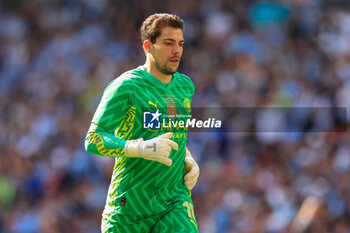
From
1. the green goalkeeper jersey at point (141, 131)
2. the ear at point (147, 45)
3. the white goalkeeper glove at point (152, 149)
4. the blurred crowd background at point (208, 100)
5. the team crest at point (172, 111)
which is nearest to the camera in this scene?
the white goalkeeper glove at point (152, 149)

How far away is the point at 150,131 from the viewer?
522 centimetres

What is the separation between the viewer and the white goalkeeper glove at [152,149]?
188 inches

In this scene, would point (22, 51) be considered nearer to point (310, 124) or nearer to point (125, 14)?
point (125, 14)

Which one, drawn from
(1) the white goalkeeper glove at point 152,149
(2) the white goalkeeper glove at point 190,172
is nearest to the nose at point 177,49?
(1) the white goalkeeper glove at point 152,149

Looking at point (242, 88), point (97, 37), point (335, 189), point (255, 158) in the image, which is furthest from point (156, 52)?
point (97, 37)

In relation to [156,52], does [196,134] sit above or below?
above

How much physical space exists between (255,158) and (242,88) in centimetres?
155

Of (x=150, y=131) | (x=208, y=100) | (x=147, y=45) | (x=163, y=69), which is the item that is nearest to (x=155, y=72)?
(x=163, y=69)

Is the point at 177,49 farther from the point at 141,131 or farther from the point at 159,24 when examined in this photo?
the point at 141,131

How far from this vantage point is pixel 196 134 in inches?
460

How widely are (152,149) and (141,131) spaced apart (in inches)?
18.3

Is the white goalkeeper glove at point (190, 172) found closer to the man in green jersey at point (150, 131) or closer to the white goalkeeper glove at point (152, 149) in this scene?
the man in green jersey at point (150, 131)

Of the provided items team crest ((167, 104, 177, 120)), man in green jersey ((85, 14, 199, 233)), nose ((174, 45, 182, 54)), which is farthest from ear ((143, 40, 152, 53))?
team crest ((167, 104, 177, 120))

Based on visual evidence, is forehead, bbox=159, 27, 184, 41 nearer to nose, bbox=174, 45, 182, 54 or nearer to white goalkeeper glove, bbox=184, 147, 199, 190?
nose, bbox=174, 45, 182, 54
